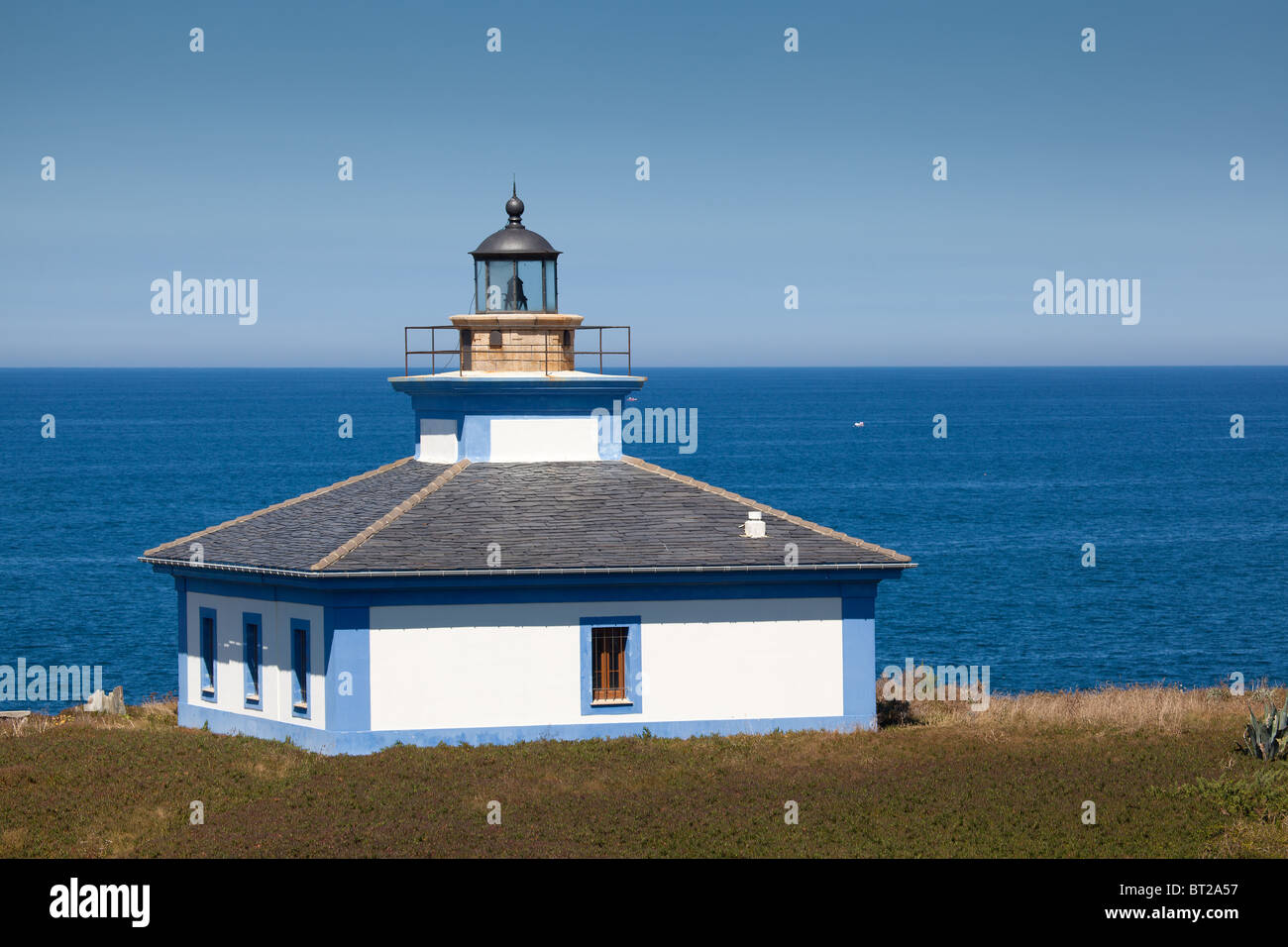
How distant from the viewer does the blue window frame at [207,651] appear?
28.4 meters

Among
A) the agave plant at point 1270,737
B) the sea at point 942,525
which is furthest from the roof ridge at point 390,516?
the sea at point 942,525

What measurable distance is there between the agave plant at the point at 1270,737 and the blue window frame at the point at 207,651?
1693 centimetres

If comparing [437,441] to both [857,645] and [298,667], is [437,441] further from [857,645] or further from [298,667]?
[857,645]

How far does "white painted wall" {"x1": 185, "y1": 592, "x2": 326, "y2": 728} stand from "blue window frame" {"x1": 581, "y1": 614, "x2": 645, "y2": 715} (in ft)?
13.8

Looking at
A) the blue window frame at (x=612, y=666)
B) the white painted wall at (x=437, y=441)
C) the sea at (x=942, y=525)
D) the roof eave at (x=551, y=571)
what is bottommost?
the sea at (x=942, y=525)

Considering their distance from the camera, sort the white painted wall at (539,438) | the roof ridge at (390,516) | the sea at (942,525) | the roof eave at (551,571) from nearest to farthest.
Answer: the roof eave at (551,571)
the roof ridge at (390,516)
the white painted wall at (539,438)
the sea at (942,525)

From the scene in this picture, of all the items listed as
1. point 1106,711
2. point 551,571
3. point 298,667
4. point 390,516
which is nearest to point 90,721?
point 298,667

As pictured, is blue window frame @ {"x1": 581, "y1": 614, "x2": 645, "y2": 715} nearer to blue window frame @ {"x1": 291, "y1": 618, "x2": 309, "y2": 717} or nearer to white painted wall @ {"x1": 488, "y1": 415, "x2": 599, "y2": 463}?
A: blue window frame @ {"x1": 291, "y1": 618, "x2": 309, "y2": 717}

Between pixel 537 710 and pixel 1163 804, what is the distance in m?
9.68

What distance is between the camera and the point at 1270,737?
24422 mm

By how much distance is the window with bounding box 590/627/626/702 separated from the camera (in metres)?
26.7

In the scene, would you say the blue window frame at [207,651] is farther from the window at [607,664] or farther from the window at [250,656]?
the window at [607,664]

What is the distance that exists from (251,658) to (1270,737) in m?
16.2

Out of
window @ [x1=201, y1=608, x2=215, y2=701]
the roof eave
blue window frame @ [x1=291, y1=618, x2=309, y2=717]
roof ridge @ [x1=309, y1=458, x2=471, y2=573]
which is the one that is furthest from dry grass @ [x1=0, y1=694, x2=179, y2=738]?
roof ridge @ [x1=309, y1=458, x2=471, y2=573]
